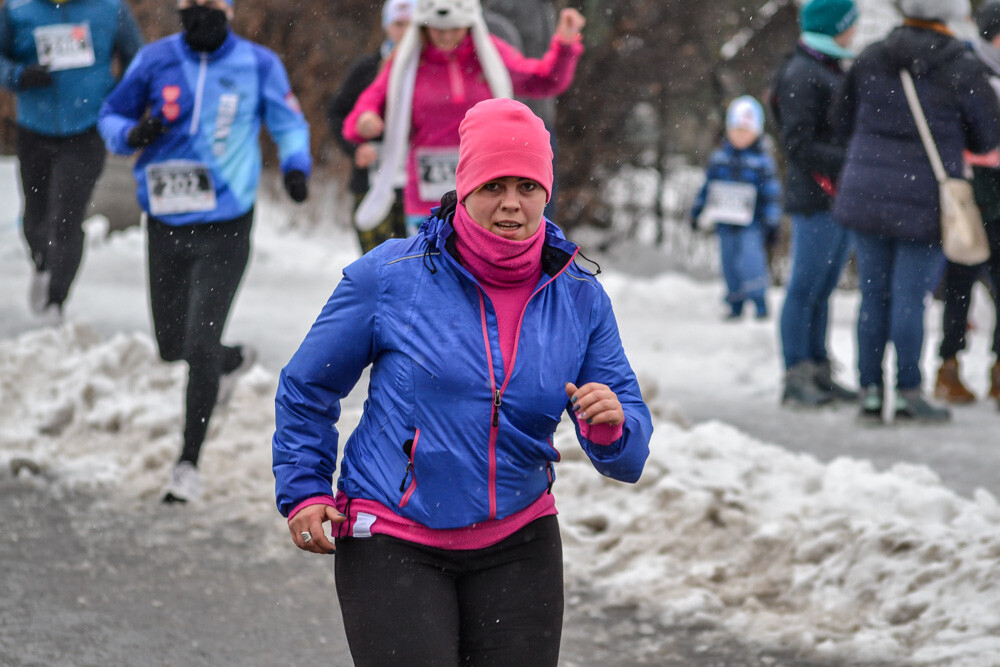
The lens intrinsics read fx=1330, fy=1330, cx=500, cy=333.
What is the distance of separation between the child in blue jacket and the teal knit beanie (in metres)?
4.33

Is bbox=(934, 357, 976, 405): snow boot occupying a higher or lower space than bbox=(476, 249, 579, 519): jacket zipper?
lower

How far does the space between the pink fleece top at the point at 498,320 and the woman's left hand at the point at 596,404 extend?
4.6 inches

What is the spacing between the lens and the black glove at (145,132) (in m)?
5.82

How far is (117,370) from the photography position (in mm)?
7762

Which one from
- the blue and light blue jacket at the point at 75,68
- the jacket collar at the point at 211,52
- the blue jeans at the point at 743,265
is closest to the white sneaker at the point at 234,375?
the jacket collar at the point at 211,52

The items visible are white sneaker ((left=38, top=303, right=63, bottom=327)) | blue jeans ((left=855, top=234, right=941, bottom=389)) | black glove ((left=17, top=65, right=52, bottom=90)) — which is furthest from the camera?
white sneaker ((left=38, top=303, right=63, bottom=327))

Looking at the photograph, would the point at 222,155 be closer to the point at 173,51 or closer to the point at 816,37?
the point at 173,51

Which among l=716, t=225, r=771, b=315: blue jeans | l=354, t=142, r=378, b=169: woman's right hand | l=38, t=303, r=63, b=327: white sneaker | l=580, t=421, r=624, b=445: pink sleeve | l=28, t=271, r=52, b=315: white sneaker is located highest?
l=580, t=421, r=624, b=445: pink sleeve

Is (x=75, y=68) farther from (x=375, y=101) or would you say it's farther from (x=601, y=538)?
(x=601, y=538)

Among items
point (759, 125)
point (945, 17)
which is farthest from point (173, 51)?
point (759, 125)

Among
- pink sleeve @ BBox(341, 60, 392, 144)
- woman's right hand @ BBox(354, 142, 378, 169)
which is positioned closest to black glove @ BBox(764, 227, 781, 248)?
woman's right hand @ BBox(354, 142, 378, 169)

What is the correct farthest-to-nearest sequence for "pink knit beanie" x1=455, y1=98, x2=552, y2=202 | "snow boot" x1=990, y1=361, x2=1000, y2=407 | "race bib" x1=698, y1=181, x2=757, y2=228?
"race bib" x1=698, y1=181, x2=757, y2=228, "snow boot" x1=990, y1=361, x2=1000, y2=407, "pink knit beanie" x1=455, y1=98, x2=552, y2=202

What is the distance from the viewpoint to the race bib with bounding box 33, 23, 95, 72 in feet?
28.1

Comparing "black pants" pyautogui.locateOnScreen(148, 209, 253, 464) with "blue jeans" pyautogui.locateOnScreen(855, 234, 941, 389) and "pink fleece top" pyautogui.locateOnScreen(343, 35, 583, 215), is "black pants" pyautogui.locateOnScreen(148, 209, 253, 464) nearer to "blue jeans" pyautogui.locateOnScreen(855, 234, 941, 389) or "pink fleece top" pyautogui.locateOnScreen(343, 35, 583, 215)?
"pink fleece top" pyautogui.locateOnScreen(343, 35, 583, 215)
